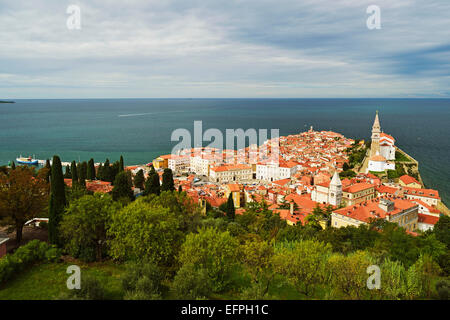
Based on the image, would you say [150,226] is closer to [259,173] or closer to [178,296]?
[178,296]

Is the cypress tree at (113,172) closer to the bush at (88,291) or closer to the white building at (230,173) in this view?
the white building at (230,173)

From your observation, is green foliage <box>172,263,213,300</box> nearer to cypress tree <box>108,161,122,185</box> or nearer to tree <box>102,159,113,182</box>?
cypress tree <box>108,161,122,185</box>

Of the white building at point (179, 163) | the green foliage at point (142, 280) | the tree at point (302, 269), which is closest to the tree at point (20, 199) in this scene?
the green foliage at point (142, 280)

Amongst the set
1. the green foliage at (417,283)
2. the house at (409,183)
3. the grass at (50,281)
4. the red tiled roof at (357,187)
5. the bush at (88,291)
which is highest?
the bush at (88,291)

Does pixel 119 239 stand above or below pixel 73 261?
above

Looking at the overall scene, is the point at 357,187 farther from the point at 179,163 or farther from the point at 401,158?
the point at 179,163

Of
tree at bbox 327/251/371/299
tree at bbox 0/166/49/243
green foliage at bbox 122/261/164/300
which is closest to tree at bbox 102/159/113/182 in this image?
tree at bbox 0/166/49/243
